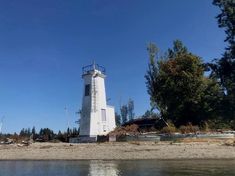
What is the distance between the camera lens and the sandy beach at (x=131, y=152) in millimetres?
34281

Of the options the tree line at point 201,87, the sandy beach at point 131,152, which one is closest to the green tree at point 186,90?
the tree line at point 201,87

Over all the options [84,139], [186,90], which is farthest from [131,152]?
[84,139]

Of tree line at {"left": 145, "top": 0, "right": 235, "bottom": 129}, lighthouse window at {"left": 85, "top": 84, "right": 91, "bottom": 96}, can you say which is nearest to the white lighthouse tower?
lighthouse window at {"left": 85, "top": 84, "right": 91, "bottom": 96}

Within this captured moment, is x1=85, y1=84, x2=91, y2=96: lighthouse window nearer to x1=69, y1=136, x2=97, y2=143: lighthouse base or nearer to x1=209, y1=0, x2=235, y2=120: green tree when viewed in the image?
x1=69, y1=136, x2=97, y2=143: lighthouse base

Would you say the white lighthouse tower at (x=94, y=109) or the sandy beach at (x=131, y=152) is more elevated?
the white lighthouse tower at (x=94, y=109)

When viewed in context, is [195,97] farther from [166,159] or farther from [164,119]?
[166,159]

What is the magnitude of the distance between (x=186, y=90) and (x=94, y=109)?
1624cm

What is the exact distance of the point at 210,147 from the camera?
36344 millimetres

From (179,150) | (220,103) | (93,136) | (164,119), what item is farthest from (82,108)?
(179,150)

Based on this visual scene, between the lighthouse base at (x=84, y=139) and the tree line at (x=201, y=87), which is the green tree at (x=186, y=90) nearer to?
the tree line at (x=201, y=87)

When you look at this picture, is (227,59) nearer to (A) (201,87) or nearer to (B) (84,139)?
(A) (201,87)

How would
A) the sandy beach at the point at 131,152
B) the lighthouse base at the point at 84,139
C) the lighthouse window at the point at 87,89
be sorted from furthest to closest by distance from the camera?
the lighthouse window at the point at 87,89
the lighthouse base at the point at 84,139
the sandy beach at the point at 131,152

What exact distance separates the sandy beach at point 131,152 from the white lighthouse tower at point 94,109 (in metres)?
13.5

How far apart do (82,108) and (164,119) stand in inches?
571
